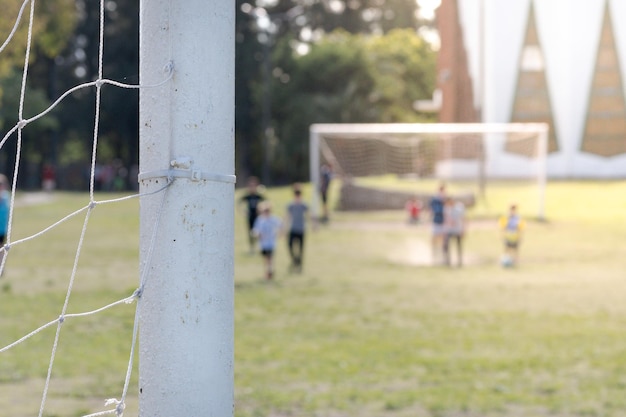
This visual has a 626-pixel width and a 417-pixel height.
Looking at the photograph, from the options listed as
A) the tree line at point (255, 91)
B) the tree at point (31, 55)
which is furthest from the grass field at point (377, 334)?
the tree line at point (255, 91)

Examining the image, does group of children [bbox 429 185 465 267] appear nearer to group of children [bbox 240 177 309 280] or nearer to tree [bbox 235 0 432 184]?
group of children [bbox 240 177 309 280]

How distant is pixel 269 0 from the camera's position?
2714 inches

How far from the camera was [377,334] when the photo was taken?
42.3 feet

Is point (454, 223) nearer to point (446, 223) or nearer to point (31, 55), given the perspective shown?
point (446, 223)

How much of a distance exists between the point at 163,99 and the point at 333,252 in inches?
942

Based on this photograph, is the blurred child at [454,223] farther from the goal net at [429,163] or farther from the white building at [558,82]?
the white building at [558,82]

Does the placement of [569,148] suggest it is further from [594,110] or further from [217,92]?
[217,92]

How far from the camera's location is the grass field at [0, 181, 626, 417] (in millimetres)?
8898

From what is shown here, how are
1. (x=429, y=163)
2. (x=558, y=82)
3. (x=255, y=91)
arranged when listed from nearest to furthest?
1. (x=429, y=163)
2. (x=558, y=82)
3. (x=255, y=91)

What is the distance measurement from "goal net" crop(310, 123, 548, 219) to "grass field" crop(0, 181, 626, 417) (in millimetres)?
10805

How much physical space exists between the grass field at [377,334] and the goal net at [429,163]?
10805 mm

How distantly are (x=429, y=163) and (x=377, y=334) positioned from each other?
35.9m

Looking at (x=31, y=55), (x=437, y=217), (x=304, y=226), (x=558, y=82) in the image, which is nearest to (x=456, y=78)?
(x=558, y=82)

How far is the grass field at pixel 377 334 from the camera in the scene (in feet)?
29.2
